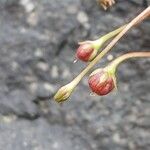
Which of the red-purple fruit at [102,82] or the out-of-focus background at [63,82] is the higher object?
the red-purple fruit at [102,82]

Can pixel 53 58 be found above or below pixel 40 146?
above

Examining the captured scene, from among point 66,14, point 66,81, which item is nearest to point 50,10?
point 66,14

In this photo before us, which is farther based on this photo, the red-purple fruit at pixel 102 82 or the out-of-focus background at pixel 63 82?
the out-of-focus background at pixel 63 82

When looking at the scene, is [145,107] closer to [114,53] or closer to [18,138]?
[114,53]

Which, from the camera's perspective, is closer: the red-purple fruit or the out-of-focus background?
the red-purple fruit

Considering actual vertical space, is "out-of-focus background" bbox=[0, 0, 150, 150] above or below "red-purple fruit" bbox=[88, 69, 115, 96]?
below

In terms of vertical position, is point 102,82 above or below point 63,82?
above

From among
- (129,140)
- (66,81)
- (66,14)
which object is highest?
(66,14)

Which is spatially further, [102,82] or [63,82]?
[63,82]
